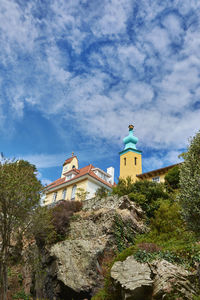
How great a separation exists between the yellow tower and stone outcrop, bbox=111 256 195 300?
23960 millimetres

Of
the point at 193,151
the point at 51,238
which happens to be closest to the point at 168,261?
the point at 193,151

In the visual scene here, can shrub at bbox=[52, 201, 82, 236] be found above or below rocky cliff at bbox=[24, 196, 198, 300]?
above

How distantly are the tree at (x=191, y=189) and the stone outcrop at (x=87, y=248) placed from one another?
625cm

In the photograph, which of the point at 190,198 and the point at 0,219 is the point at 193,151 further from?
the point at 0,219

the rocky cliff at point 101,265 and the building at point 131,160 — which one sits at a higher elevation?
the building at point 131,160

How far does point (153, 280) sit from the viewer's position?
909 centimetres

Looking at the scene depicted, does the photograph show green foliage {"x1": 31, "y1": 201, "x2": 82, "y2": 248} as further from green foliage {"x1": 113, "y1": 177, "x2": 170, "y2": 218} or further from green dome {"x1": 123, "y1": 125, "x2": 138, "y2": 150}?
green dome {"x1": 123, "y1": 125, "x2": 138, "y2": 150}

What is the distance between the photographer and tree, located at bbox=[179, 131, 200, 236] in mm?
11094

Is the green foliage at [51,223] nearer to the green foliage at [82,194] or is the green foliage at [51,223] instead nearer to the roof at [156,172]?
the green foliage at [82,194]

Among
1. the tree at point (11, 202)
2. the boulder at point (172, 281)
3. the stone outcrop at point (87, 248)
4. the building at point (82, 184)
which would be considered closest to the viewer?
the boulder at point (172, 281)

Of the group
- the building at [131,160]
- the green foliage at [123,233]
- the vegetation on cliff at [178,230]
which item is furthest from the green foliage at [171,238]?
the building at [131,160]

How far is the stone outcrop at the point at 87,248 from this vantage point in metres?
13.6

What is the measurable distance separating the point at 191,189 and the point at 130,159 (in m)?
24.1

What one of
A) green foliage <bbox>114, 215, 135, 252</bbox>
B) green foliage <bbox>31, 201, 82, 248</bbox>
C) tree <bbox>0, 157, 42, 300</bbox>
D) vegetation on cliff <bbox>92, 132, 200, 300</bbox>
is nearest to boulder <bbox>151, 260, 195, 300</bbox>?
vegetation on cliff <bbox>92, 132, 200, 300</bbox>
